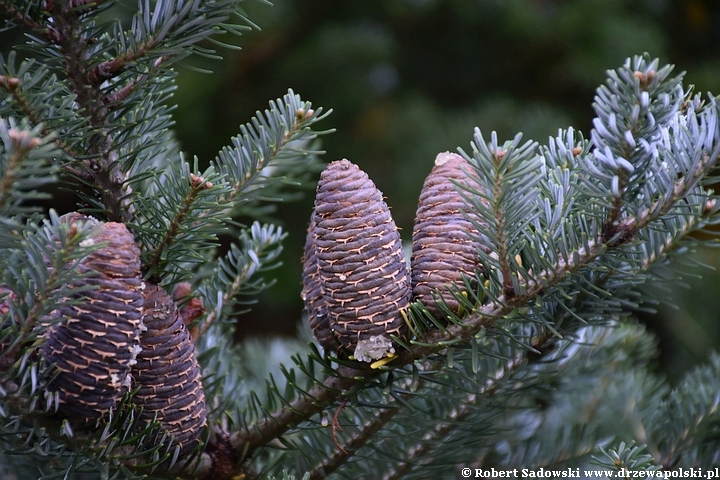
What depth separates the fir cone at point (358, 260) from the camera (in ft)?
1.61

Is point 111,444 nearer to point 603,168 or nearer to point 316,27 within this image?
point 603,168

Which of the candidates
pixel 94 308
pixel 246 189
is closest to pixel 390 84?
pixel 246 189

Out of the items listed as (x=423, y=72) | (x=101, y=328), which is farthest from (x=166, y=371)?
(x=423, y=72)

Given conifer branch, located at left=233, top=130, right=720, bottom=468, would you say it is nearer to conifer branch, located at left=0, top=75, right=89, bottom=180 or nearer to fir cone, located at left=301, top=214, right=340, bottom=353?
fir cone, located at left=301, top=214, right=340, bottom=353

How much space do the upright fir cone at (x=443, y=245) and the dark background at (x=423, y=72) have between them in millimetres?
1053

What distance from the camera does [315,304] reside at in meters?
0.56

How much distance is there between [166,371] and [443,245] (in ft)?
0.82

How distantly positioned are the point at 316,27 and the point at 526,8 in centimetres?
68

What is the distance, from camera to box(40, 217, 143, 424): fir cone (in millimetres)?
437

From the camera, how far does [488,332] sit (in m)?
0.51

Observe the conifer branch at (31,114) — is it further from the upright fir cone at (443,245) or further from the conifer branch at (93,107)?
the upright fir cone at (443,245)

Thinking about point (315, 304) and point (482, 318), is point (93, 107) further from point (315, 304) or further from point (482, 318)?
point (482, 318)

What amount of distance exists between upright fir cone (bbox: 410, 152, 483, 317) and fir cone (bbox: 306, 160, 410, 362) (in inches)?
0.9

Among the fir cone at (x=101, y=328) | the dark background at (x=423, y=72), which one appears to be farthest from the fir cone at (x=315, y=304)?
the dark background at (x=423, y=72)
